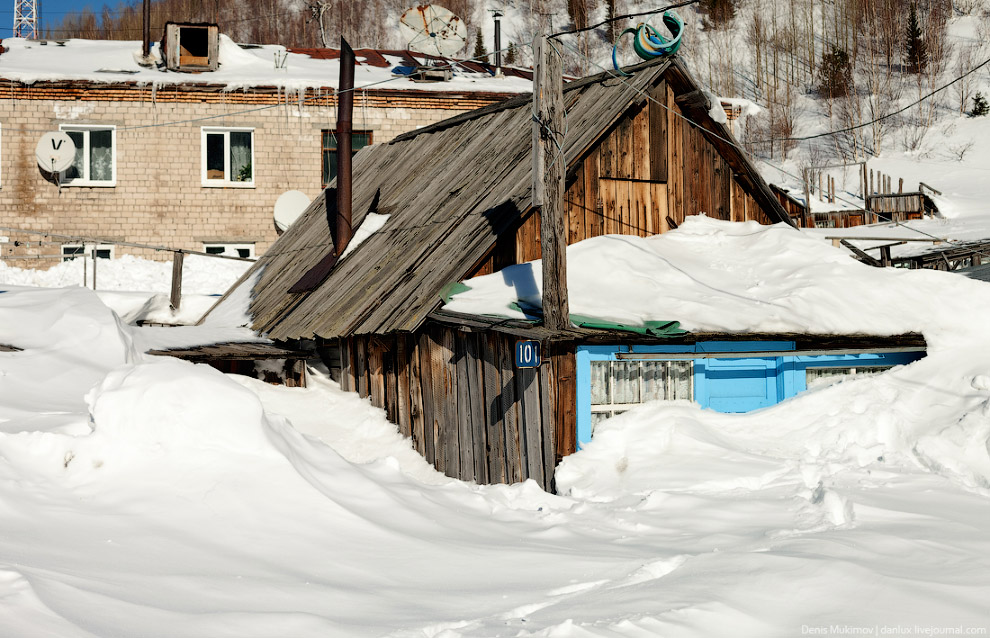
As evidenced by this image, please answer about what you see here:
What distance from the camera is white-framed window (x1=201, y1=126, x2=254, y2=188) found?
2623 centimetres

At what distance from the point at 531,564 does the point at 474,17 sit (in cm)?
8275

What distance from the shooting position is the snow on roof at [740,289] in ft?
34.8

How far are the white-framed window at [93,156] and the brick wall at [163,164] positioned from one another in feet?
0.53

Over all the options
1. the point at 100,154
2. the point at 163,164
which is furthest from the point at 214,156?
the point at 100,154

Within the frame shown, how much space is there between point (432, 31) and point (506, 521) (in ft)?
72.2

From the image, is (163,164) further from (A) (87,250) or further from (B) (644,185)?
(B) (644,185)

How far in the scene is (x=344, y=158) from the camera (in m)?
17.0

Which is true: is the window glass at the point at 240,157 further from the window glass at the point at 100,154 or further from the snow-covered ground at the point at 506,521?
the snow-covered ground at the point at 506,521

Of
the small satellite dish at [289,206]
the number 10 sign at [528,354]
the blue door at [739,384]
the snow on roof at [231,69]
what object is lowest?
the blue door at [739,384]

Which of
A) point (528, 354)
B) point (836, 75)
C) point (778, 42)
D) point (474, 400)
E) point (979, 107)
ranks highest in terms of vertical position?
point (778, 42)

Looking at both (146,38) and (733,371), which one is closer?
(733,371)

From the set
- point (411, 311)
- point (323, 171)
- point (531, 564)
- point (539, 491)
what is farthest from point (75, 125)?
point (531, 564)

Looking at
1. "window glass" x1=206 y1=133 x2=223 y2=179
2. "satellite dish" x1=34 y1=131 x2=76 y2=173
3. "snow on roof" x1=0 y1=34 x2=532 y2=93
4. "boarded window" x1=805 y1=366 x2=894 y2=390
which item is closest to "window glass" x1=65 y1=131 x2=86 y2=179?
"satellite dish" x1=34 y1=131 x2=76 y2=173

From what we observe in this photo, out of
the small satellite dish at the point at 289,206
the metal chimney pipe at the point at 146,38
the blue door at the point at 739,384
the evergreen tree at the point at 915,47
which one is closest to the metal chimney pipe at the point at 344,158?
the small satellite dish at the point at 289,206
